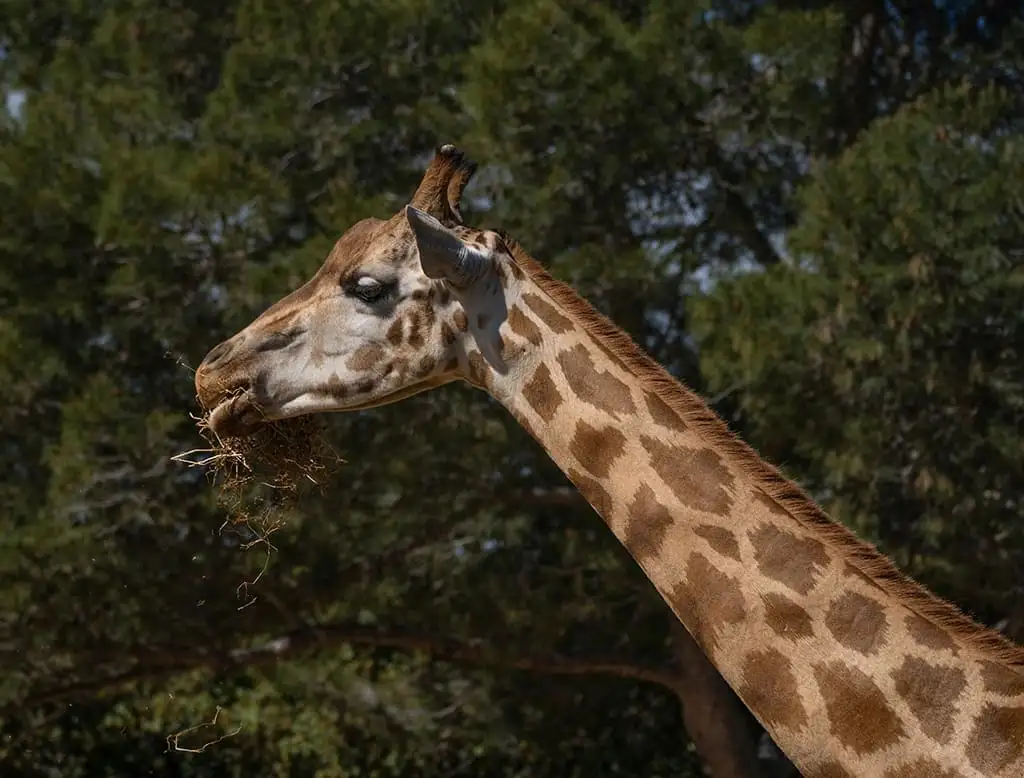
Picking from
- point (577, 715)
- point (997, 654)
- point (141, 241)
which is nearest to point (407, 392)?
point (997, 654)

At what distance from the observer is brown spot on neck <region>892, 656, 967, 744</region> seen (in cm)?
286

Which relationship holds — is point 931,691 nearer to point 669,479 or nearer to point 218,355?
point 669,479

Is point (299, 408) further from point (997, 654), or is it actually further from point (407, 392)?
point (997, 654)

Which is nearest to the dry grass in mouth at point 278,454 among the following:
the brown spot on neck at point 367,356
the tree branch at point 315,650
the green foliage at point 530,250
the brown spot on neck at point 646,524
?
the brown spot on neck at point 367,356

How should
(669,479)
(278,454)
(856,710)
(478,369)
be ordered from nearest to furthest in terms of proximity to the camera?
(856,710)
(669,479)
(478,369)
(278,454)

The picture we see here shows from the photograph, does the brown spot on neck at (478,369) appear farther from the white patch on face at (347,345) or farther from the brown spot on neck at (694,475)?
the brown spot on neck at (694,475)

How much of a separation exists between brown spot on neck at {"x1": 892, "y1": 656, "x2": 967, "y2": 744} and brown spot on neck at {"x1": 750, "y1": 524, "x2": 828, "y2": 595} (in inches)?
10.1

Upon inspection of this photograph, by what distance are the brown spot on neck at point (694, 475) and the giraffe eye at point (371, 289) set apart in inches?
33.5

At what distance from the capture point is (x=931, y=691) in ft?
9.46

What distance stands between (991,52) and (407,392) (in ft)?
28.0

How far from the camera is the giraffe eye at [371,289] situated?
381 centimetres

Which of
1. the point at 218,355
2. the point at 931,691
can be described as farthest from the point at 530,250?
the point at 931,691

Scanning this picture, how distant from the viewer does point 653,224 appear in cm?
1064

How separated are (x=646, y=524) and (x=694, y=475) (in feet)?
0.49
